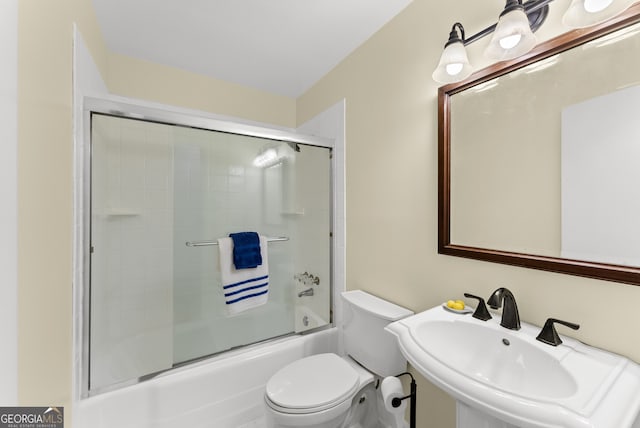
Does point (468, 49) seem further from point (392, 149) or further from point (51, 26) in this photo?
point (51, 26)

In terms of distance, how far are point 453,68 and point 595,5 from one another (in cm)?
41

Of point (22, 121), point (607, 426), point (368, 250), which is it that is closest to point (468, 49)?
point (368, 250)

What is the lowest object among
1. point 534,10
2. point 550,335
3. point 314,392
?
point 314,392

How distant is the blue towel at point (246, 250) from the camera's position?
1.67m

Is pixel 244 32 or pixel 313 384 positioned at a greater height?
pixel 244 32

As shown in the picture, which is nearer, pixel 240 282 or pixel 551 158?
pixel 551 158

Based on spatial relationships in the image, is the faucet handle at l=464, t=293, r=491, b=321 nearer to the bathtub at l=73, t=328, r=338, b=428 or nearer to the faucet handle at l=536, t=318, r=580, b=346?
the faucet handle at l=536, t=318, r=580, b=346

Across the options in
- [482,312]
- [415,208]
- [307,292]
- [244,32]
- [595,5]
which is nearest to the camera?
[595,5]

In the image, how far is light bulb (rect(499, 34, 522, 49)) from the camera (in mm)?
845

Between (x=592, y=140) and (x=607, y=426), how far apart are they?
76cm

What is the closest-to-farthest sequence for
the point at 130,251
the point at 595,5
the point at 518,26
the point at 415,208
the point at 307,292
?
1. the point at 595,5
2. the point at 518,26
3. the point at 415,208
4. the point at 130,251
5. the point at 307,292

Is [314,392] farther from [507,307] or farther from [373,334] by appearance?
[507,307]

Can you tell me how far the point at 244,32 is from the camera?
1.62 metres

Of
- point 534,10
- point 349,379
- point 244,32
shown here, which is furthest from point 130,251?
point 534,10
